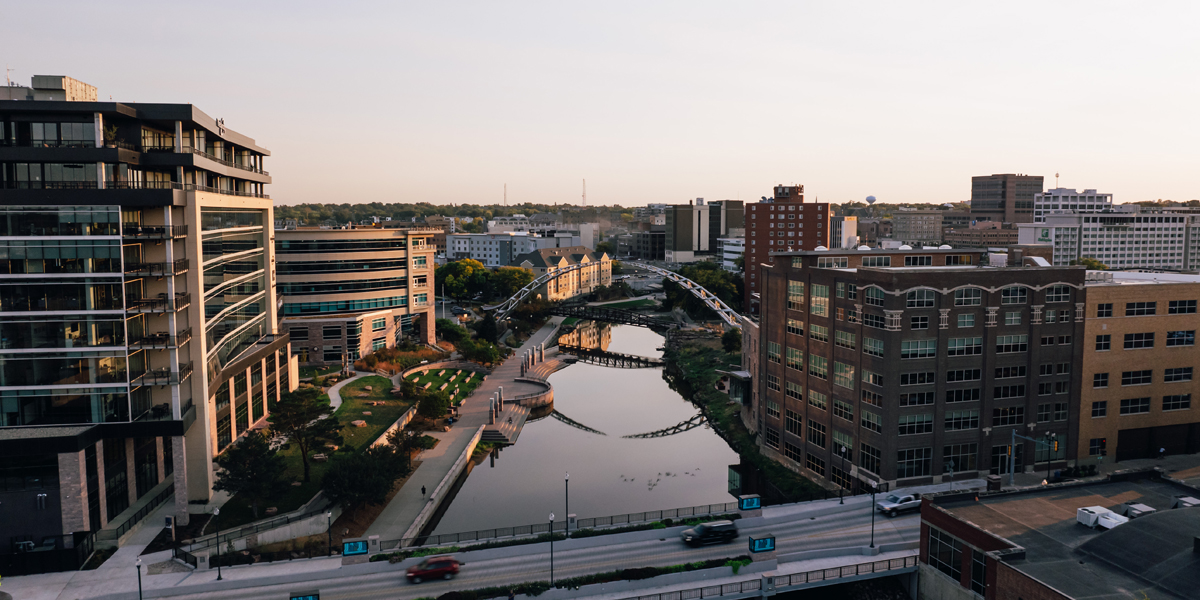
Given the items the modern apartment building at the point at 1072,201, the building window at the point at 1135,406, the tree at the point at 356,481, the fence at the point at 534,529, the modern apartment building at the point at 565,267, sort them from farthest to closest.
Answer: the modern apartment building at the point at 1072,201, the modern apartment building at the point at 565,267, the building window at the point at 1135,406, the tree at the point at 356,481, the fence at the point at 534,529

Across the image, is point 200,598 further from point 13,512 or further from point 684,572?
point 684,572

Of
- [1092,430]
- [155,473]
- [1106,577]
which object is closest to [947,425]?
[1092,430]

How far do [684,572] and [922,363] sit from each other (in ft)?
68.3

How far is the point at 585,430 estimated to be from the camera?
7081 cm

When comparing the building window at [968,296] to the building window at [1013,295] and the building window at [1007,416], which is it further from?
the building window at [1007,416]

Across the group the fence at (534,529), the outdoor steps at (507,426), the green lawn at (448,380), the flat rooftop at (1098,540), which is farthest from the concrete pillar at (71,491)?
the flat rooftop at (1098,540)

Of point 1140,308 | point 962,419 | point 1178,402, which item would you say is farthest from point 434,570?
point 1178,402

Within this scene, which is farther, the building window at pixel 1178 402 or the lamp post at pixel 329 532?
the building window at pixel 1178 402

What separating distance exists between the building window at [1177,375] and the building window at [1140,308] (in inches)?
172

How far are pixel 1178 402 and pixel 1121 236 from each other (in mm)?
115570

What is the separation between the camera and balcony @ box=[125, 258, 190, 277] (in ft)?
130

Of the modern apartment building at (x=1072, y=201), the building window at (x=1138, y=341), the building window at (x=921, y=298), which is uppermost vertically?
the modern apartment building at (x=1072, y=201)

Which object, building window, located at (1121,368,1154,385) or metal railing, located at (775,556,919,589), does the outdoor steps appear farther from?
building window, located at (1121,368,1154,385)

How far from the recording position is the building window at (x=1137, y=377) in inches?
1996
